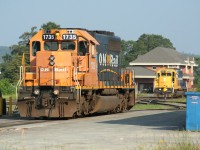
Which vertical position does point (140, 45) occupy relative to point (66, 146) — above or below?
above

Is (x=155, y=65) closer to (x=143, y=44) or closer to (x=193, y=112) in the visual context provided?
(x=143, y=44)

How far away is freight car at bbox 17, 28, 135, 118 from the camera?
2445 cm

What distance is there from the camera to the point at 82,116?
26.7 meters

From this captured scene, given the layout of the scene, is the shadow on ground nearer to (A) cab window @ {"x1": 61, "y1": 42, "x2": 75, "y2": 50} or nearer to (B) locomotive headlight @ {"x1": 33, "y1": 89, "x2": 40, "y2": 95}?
(B) locomotive headlight @ {"x1": 33, "y1": 89, "x2": 40, "y2": 95}

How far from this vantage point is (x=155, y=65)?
111000mm

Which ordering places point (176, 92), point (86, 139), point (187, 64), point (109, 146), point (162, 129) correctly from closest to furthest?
point (109, 146) < point (86, 139) < point (162, 129) < point (176, 92) < point (187, 64)

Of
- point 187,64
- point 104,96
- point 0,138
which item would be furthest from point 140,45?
point 0,138

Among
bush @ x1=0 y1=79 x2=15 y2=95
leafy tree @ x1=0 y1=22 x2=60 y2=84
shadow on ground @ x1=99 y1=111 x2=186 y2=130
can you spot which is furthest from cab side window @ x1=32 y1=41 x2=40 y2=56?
leafy tree @ x1=0 y1=22 x2=60 y2=84

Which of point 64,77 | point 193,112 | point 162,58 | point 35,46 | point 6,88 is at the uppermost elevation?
point 162,58

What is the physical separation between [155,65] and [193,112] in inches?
3664

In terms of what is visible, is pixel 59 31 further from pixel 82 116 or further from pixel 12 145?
pixel 12 145

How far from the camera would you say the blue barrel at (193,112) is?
18.2 metres

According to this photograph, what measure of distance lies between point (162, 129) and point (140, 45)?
148 meters

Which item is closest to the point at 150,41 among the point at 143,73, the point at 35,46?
the point at 143,73
